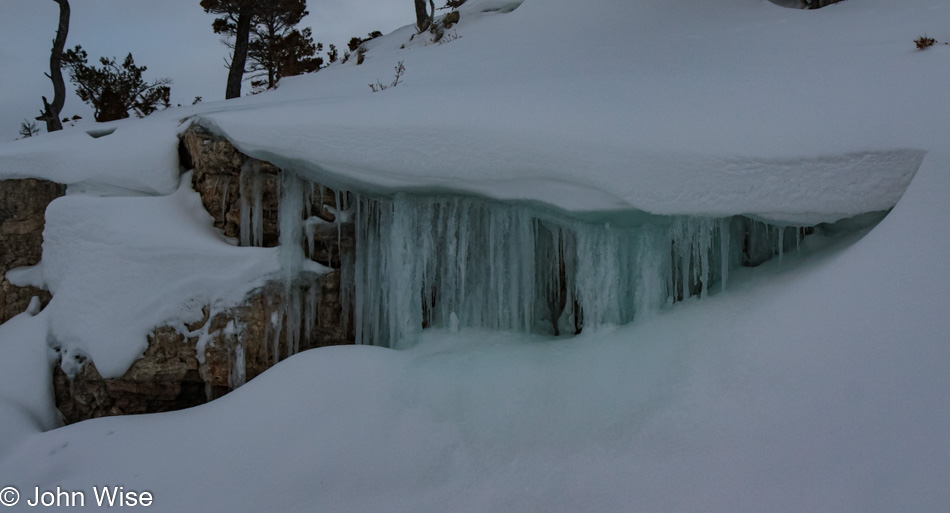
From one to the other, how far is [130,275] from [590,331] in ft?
12.7

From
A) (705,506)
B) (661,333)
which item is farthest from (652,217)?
(705,506)

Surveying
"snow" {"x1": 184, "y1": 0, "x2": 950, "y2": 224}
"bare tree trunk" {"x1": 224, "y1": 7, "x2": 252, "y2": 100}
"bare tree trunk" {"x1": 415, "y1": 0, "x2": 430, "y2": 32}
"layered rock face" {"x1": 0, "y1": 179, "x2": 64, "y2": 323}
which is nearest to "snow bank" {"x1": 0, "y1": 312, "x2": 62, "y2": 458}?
"layered rock face" {"x1": 0, "y1": 179, "x2": 64, "y2": 323}

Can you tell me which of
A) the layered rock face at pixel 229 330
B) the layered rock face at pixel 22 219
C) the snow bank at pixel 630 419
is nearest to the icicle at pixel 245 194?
the layered rock face at pixel 229 330

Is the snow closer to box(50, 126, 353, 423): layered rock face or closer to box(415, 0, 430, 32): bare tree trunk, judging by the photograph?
box(50, 126, 353, 423): layered rock face

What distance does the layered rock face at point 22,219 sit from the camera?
5.31 m

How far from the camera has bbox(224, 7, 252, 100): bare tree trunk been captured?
12.3m

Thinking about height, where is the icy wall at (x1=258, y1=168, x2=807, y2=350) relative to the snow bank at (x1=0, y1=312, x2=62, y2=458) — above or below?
above

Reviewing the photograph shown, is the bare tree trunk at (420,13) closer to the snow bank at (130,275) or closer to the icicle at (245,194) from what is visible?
the icicle at (245,194)

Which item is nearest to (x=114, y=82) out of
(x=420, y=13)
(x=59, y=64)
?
(x=59, y=64)

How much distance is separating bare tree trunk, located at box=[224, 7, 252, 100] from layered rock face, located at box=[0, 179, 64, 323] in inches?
302

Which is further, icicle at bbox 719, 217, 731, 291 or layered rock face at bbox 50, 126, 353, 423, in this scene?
layered rock face at bbox 50, 126, 353, 423

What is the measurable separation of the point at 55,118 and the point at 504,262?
11027mm

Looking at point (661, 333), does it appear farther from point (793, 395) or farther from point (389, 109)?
point (389, 109)

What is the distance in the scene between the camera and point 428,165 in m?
4.00
